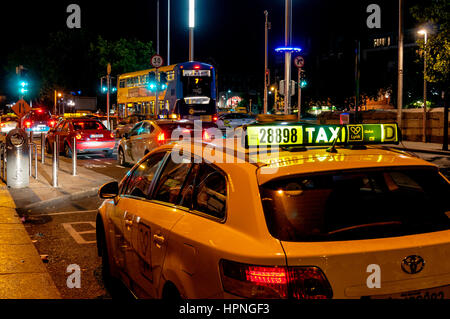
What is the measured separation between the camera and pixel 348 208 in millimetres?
3244

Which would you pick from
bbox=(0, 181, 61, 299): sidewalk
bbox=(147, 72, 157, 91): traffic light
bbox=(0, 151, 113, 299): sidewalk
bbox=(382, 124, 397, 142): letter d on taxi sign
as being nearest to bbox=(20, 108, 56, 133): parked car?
bbox=(147, 72, 157, 91): traffic light

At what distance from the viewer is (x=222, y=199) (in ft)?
10.9

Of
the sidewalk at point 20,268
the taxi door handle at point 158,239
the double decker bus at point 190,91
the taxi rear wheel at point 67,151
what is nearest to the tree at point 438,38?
the double decker bus at point 190,91

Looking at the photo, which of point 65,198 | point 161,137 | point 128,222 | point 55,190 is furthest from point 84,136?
point 128,222

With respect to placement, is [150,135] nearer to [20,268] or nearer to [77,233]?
[77,233]

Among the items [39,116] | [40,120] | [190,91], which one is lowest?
[40,120]

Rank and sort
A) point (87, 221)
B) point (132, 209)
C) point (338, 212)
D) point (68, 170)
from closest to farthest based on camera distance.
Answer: point (338, 212) < point (132, 209) < point (87, 221) < point (68, 170)

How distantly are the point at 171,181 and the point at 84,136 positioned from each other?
57.7ft

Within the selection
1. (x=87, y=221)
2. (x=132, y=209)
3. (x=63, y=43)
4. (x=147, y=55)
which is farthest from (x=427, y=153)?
(x=63, y=43)

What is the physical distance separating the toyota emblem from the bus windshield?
27.9 m

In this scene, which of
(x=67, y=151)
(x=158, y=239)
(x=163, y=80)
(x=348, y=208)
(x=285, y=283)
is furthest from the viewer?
(x=163, y=80)

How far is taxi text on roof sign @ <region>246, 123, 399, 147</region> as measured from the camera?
3.51m

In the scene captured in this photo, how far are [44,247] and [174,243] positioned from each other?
4565 millimetres
